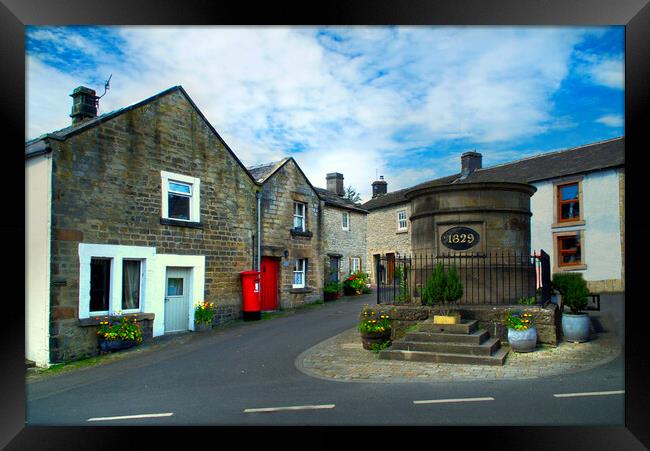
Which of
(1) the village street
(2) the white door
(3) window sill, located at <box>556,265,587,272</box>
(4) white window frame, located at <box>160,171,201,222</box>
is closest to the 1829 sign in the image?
(3) window sill, located at <box>556,265,587,272</box>

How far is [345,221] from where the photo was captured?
21312mm

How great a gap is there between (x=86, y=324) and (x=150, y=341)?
1725 mm

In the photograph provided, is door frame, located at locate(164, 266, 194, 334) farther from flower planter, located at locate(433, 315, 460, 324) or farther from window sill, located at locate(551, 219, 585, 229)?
window sill, located at locate(551, 219, 585, 229)

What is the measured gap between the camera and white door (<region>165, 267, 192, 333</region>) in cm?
1189

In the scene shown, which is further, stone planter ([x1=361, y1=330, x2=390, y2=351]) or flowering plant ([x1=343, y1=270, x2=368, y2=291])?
flowering plant ([x1=343, y1=270, x2=368, y2=291])

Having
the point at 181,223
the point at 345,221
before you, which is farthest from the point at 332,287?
the point at 181,223

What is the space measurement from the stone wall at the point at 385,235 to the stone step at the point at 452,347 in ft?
49.5

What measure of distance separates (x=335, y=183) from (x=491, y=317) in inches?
587

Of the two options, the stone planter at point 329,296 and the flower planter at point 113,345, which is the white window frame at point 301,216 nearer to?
the stone planter at point 329,296

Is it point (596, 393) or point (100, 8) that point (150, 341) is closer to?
point (100, 8)

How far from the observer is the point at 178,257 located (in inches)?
476

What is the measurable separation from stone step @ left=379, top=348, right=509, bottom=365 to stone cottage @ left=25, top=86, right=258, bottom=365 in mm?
6076

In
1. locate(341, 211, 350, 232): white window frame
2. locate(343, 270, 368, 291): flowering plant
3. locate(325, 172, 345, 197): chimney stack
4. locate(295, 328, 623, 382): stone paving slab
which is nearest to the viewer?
locate(295, 328, 623, 382): stone paving slab

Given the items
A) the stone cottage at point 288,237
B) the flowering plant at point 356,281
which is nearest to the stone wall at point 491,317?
the stone cottage at point 288,237
